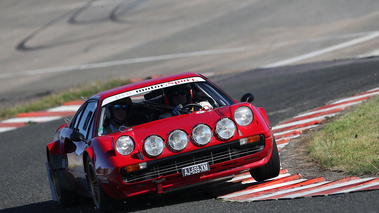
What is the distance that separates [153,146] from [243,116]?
930mm

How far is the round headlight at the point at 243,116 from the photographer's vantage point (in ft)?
21.9

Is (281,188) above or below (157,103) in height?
below

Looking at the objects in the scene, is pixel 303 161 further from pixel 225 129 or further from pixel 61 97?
pixel 61 97

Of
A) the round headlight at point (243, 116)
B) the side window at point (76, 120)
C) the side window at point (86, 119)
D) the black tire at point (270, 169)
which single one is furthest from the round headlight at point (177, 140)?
the side window at point (76, 120)

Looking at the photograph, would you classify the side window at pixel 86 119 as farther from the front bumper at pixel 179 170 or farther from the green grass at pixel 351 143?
the green grass at pixel 351 143

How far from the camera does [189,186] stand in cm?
657

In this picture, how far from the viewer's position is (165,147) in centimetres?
645

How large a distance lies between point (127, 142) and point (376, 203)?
232cm

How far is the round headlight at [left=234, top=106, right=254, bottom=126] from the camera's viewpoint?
668cm

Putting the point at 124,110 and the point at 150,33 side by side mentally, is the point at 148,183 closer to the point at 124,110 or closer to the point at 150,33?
the point at 124,110

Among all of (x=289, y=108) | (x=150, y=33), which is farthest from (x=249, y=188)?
(x=150, y=33)

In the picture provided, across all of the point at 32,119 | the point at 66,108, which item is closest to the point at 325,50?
the point at 66,108

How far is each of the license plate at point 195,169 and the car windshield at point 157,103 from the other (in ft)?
3.06

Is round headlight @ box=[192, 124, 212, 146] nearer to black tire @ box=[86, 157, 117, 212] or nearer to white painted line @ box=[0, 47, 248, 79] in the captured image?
black tire @ box=[86, 157, 117, 212]
